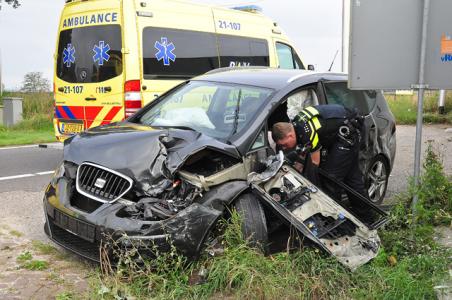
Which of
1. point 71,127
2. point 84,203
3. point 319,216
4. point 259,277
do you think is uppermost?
point 71,127

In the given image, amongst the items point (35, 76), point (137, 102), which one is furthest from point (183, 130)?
point (35, 76)

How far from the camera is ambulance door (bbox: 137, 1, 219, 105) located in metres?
7.75

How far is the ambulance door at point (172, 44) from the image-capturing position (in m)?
7.75

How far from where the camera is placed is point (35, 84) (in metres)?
18.2

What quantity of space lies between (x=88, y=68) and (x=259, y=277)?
19.0 feet

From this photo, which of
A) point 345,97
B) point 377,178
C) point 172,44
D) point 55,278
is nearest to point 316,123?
point 345,97

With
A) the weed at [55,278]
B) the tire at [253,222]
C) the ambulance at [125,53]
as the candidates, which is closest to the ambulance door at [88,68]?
the ambulance at [125,53]

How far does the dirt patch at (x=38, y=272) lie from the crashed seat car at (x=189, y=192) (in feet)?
0.65

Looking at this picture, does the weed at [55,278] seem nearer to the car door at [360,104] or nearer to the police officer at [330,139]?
the police officer at [330,139]

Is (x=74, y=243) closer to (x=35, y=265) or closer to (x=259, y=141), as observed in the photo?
(x=35, y=265)

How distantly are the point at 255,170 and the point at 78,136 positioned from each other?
62.0 inches

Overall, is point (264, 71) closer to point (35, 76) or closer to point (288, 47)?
point (288, 47)

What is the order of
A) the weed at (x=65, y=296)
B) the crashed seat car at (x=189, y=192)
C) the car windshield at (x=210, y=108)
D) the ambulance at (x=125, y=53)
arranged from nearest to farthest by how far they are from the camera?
the weed at (x=65, y=296)
the crashed seat car at (x=189, y=192)
the car windshield at (x=210, y=108)
the ambulance at (x=125, y=53)

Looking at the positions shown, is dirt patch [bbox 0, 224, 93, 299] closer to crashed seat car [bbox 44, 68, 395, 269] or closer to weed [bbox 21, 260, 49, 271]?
weed [bbox 21, 260, 49, 271]
